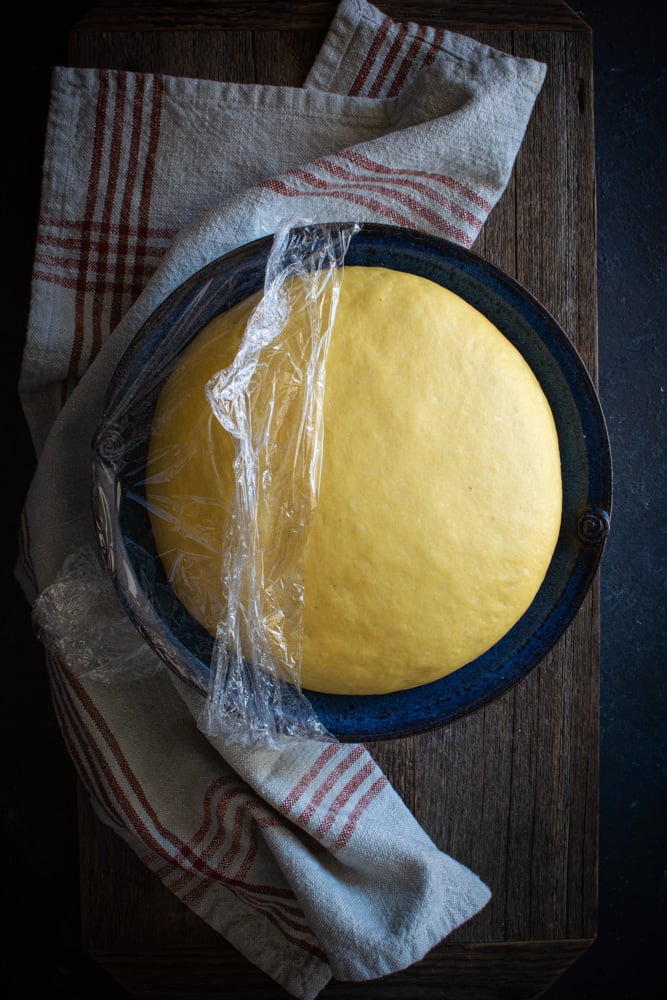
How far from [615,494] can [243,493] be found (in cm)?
59

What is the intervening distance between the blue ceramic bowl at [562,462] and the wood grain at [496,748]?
0.12 meters

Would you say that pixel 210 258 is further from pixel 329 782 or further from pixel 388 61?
pixel 329 782

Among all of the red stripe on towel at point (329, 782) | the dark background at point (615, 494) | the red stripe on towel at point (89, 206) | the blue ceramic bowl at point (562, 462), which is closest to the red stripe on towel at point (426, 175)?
the blue ceramic bowl at point (562, 462)

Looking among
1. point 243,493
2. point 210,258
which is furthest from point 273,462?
point 210,258

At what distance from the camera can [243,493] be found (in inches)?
19.0

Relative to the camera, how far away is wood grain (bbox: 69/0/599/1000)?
692 mm

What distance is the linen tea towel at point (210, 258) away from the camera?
64 centimetres

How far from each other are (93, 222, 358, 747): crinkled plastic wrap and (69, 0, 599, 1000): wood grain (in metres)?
0.22

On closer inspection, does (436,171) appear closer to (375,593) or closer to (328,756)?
(375,593)

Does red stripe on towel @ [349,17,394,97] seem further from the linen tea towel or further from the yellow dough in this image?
the yellow dough

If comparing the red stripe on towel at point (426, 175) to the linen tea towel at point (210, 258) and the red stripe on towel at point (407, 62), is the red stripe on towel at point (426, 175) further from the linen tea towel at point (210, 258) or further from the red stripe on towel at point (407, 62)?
the red stripe on towel at point (407, 62)

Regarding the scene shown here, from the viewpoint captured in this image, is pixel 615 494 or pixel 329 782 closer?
pixel 329 782

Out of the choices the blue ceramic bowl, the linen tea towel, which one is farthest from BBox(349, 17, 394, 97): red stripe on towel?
the blue ceramic bowl

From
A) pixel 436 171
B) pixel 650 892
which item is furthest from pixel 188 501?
pixel 650 892
